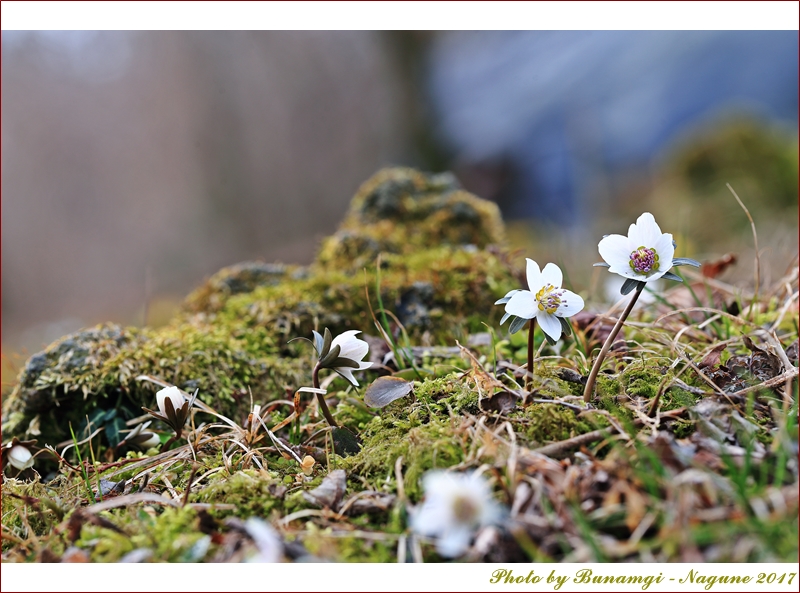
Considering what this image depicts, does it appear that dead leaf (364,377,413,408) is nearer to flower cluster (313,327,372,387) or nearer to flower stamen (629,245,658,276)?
flower cluster (313,327,372,387)

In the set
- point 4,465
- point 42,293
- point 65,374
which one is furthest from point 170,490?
point 42,293

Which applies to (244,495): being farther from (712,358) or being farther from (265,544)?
(712,358)

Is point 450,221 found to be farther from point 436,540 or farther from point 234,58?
point 234,58

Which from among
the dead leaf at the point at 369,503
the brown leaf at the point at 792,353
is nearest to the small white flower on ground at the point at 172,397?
the dead leaf at the point at 369,503

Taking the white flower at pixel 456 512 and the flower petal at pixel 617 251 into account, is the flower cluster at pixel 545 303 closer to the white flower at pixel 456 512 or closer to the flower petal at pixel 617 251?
the flower petal at pixel 617 251

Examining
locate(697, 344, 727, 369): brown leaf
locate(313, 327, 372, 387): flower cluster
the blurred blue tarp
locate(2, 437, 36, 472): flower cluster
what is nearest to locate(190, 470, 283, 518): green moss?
locate(313, 327, 372, 387): flower cluster

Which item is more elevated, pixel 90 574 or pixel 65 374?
pixel 65 374
